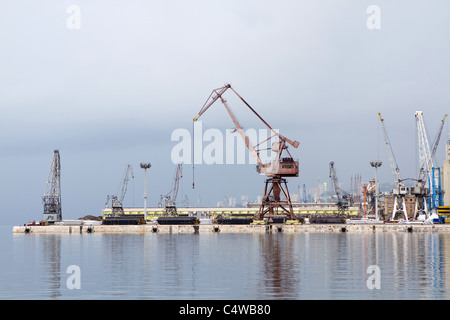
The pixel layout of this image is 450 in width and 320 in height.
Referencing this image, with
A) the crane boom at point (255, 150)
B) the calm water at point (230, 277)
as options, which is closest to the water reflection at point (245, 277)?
the calm water at point (230, 277)

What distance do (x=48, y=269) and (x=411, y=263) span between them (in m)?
39.2

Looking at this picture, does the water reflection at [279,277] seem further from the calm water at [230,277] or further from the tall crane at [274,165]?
the tall crane at [274,165]

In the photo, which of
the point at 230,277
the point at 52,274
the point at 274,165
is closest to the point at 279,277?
the point at 230,277

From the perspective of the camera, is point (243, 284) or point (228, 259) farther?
point (228, 259)

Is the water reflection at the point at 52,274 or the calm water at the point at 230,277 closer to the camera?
the calm water at the point at 230,277

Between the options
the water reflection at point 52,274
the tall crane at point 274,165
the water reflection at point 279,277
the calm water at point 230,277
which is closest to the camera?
the water reflection at point 279,277

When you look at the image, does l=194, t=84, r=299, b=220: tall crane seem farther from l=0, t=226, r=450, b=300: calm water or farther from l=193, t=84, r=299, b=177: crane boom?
l=0, t=226, r=450, b=300: calm water

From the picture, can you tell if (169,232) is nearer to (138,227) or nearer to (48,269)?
(138,227)

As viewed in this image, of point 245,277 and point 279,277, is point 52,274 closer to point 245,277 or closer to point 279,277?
point 245,277

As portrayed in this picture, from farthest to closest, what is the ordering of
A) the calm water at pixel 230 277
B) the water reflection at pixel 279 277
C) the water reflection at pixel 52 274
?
the water reflection at pixel 52 274 → the calm water at pixel 230 277 → the water reflection at pixel 279 277

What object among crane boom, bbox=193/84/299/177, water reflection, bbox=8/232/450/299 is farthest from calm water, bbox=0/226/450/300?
crane boom, bbox=193/84/299/177
